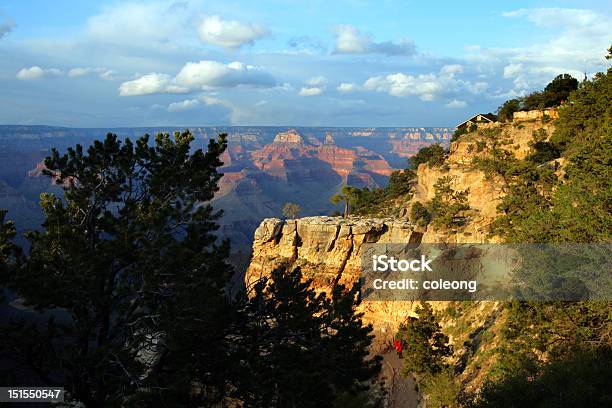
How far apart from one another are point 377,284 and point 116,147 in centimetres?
3859

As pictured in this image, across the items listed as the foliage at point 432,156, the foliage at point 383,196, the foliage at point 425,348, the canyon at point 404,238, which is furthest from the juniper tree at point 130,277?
the foliage at point 383,196

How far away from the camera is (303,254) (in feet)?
171

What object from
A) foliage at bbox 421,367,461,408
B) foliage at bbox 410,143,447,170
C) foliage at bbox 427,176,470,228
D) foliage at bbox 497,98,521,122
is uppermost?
foliage at bbox 497,98,521,122

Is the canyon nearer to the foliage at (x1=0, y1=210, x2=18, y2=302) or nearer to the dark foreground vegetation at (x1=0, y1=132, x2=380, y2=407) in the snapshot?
the dark foreground vegetation at (x1=0, y1=132, x2=380, y2=407)

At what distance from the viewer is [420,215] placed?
46531mm

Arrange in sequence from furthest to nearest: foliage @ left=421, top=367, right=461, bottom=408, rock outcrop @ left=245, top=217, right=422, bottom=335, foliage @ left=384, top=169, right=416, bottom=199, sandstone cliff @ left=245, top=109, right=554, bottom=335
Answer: foliage @ left=384, top=169, right=416, bottom=199 → rock outcrop @ left=245, top=217, right=422, bottom=335 → sandstone cliff @ left=245, top=109, right=554, bottom=335 → foliage @ left=421, top=367, right=461, bottom=408

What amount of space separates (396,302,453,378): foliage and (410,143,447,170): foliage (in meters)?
23.0

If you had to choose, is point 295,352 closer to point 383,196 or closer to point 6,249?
point 6,249

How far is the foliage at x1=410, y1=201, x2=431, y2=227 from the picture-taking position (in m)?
46.3

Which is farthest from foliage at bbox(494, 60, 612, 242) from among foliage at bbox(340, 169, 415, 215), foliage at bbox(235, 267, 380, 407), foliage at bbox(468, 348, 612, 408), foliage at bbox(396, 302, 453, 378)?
foliage at bbox(340, 169, 415, 215)

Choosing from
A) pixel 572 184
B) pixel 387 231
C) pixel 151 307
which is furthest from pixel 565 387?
pixel 387 231

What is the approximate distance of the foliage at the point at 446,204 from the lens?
139 feet

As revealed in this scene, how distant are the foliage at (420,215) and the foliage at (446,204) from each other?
1.75 feet

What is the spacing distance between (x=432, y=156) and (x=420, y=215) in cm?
1648
